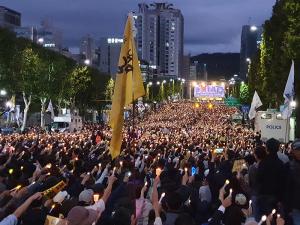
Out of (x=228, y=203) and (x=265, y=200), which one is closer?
(x=228, y=203)

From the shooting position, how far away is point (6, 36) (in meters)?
58.6

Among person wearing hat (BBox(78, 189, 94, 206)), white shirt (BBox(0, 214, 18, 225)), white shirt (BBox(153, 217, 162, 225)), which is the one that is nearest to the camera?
white shirt (BBox(0, 214, 18, 225))

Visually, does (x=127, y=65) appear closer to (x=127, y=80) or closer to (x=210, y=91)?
(x=127, y=80)

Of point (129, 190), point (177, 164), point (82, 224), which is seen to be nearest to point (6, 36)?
point (177, 164)

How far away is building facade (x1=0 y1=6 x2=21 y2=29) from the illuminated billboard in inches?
1564

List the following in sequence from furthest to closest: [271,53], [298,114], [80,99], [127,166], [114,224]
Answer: [80,99]
[271,53]
[298,114]
[127,166]
[114,224]

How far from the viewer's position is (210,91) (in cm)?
12431

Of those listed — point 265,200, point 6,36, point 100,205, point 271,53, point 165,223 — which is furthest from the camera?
point 6,36

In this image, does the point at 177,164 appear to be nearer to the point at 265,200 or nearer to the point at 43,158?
the point at 43,158

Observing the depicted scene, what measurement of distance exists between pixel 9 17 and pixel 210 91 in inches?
1934

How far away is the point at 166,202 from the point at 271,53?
146 feet

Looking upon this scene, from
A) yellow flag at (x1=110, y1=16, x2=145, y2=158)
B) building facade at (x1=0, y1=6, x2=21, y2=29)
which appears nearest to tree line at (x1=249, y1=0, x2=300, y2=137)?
yellow flag at (x1=110, y1=16, x2=145, y2=158)

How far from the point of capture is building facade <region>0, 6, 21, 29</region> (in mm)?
134125

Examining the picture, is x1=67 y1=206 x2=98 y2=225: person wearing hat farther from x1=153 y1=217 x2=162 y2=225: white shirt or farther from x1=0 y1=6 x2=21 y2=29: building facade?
x1=0 y1=6 x2=21 y2=29: building facade
